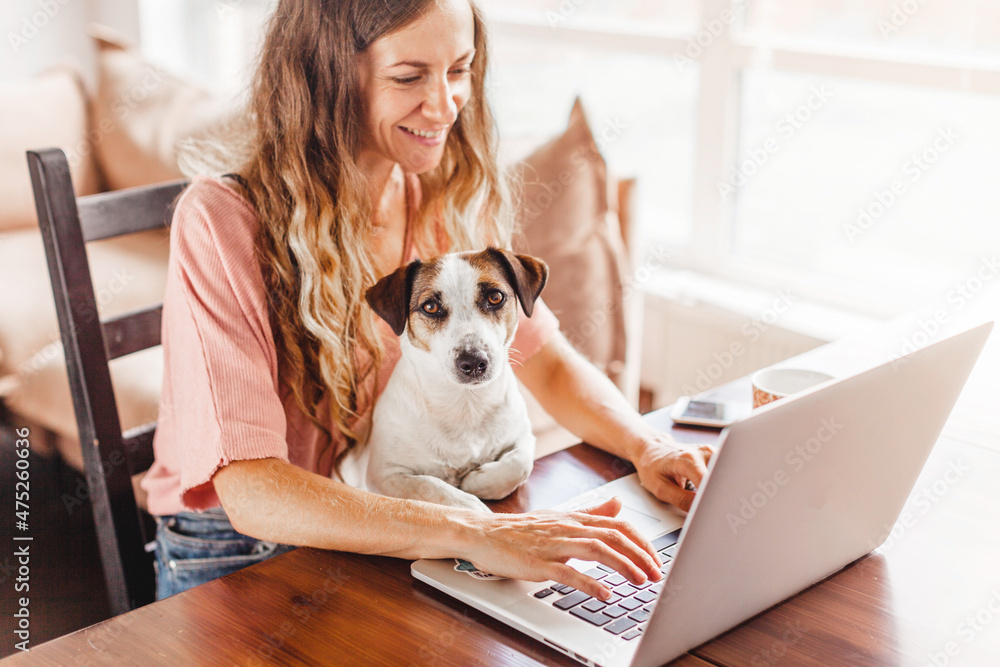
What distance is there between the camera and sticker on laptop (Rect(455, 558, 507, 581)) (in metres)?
0.85

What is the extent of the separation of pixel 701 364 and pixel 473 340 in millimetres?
1600

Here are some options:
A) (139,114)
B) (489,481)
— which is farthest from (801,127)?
(139,114)

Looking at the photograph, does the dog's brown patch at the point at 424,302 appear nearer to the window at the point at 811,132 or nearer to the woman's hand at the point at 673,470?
the woman's hand at the point at 673,470

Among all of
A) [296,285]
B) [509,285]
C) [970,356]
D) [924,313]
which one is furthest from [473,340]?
[924,313]

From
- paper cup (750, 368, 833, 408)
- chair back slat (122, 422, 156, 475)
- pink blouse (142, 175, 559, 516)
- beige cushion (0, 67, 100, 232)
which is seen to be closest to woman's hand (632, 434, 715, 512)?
paper cup (750, 368, 833, 408)

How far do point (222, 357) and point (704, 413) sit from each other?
2.28 feet

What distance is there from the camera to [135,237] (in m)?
3.03

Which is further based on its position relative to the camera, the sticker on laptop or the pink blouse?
the pink blouse

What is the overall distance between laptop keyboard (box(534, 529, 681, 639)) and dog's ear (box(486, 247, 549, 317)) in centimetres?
32

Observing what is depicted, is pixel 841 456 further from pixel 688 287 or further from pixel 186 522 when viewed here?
pixel 688 287

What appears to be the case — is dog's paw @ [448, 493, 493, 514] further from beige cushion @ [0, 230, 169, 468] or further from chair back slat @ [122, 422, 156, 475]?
beige cushion @ [0, 230, 169, 468]

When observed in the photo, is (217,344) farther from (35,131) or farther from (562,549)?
(35,131)

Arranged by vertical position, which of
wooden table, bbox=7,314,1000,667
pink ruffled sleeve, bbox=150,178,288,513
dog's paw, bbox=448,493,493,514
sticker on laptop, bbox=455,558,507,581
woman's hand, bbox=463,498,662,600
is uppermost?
pink ruffled sleeve, bbox=150,178,288,513

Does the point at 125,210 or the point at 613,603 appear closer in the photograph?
the point at 613,603
